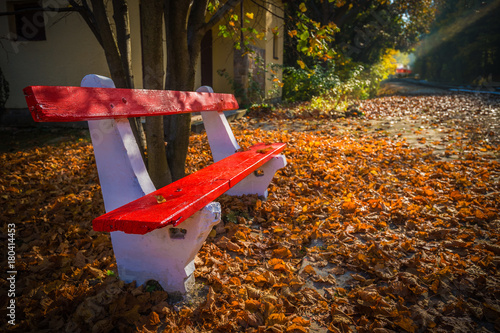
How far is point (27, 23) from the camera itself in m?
7.43

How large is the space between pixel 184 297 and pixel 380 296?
1.12 meters

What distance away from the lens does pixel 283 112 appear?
9.04 m

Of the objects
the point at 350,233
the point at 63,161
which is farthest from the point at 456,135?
the point at 63,161

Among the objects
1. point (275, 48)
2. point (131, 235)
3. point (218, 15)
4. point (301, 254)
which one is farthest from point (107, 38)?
point (275, 48)

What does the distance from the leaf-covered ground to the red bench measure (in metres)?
0.18

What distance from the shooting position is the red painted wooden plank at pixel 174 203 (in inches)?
55.3

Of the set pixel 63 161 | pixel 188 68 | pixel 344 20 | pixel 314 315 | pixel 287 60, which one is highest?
pixel 344 20

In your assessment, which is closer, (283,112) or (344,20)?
(283,112)

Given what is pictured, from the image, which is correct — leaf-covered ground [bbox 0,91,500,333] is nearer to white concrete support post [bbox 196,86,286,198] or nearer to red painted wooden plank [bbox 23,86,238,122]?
white concrete support post [bbox 196,86,286,198]

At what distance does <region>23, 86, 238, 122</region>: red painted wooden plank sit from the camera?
1.34 m

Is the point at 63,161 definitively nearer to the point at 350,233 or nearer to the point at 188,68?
the point at 188,68

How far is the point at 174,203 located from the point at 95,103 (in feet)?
2.07

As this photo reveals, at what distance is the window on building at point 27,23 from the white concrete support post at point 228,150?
6.30m

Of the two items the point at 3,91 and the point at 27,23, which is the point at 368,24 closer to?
the point at 27,23
